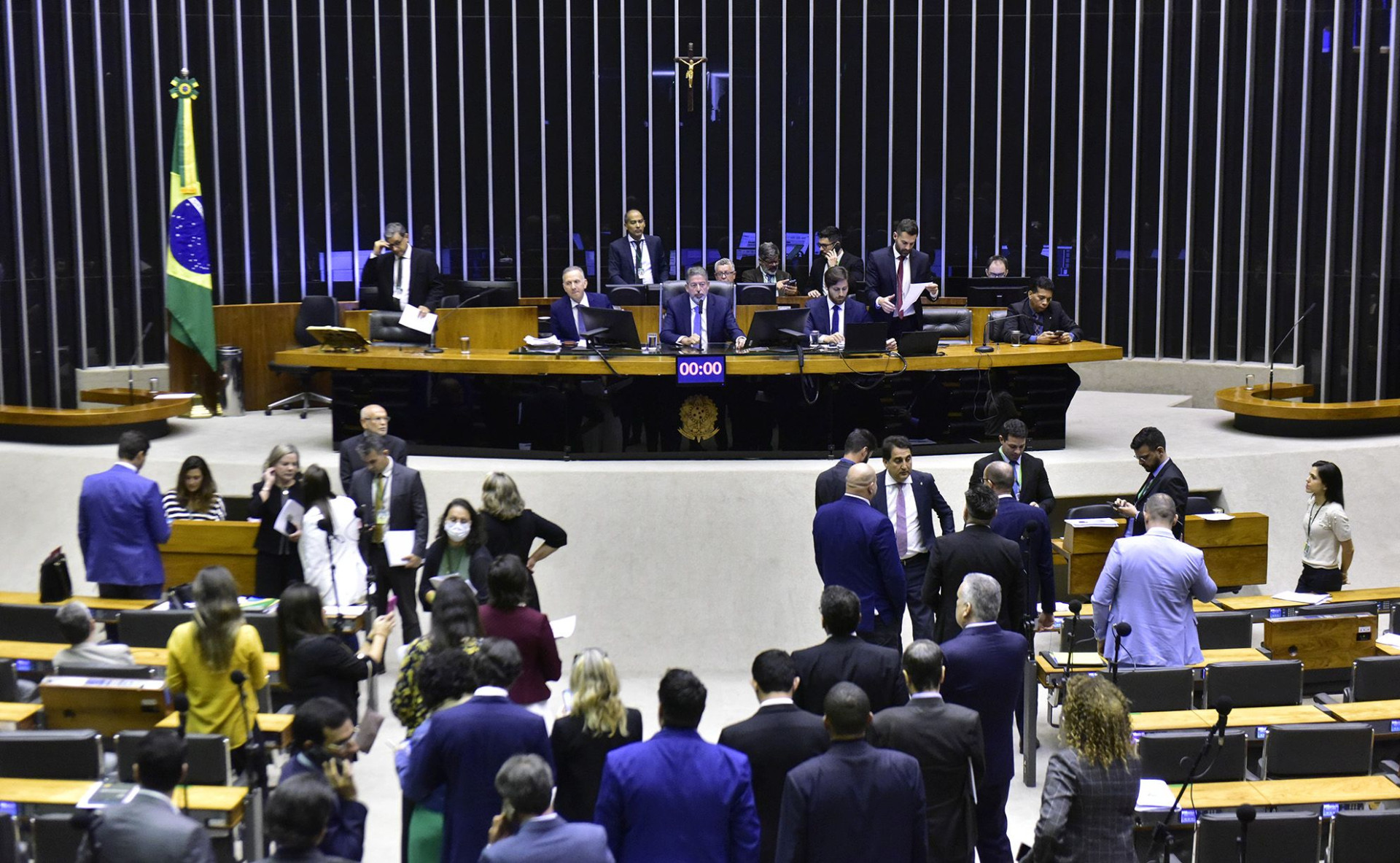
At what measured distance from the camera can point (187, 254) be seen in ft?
39.0

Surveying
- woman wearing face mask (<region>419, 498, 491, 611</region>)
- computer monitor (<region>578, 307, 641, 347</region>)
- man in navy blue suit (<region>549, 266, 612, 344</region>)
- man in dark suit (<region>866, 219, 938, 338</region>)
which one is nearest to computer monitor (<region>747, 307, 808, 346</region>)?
computer monitor (<region>578, 307, 641, 347</region>)

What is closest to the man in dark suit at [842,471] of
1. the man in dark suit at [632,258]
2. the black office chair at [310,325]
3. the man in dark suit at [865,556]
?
the man in dark suit at [865,556]

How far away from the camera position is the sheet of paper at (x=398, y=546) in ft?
24.9

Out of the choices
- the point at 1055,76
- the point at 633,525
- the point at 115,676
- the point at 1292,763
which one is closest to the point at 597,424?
the point at 633,525

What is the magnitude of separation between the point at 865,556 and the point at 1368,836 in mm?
2299

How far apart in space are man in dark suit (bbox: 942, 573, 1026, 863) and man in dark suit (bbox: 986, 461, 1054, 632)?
138 centimetres

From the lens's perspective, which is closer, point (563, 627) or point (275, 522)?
point (563, 627)

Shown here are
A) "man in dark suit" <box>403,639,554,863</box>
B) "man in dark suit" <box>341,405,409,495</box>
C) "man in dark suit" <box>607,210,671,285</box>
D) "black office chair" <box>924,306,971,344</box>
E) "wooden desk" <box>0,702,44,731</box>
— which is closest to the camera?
"man in dark suit" <box>403,639,554,863</box>

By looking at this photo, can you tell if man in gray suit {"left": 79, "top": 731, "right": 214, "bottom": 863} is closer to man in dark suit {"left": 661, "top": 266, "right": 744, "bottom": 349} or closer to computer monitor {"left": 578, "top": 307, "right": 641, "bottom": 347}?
computer monitor {"left": 578, "top": 307, "right": 641, "bottom": 347}

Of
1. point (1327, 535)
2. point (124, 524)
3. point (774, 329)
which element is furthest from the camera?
point (774, 329)

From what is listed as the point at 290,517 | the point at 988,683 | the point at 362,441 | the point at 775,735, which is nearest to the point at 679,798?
the point at 775,735

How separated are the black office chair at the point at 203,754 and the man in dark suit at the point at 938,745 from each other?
229 centimetres

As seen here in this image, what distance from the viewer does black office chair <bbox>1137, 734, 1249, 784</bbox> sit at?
17.4 feet

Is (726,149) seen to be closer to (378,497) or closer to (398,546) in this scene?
(378,497)
